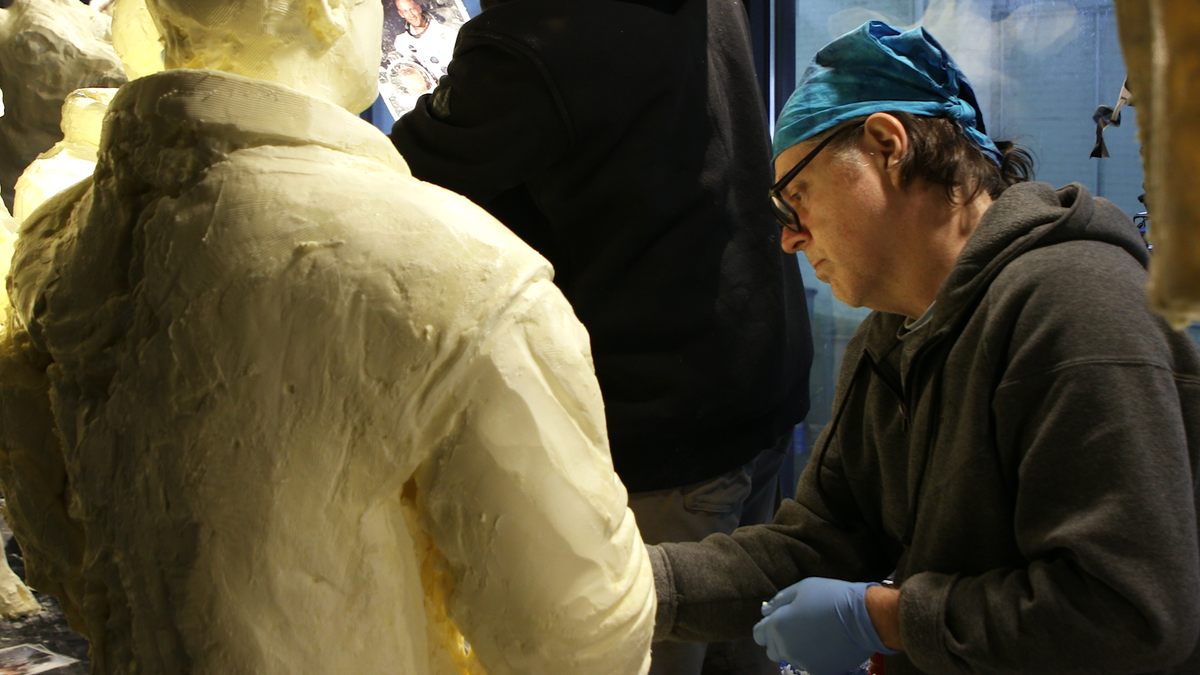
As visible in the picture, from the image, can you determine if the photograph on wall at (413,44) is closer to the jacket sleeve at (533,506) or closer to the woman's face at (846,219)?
the woman's face at (846,219)

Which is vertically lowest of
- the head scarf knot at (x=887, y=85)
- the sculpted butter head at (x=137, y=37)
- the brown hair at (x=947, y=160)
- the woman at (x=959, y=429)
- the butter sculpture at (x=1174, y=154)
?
the woman at (x=959, y=429)

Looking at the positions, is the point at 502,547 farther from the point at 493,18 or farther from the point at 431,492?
the point at 493,18

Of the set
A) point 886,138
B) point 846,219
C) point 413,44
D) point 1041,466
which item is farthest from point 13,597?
point 1041,466

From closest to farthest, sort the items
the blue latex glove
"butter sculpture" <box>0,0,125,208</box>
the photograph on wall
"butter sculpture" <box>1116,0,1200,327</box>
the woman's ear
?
1. "butter sculpture" <box>1116,0,1200,327</box>
2. the blue latex glove
3. the woman's ear
4. the photograph on wall
5. "butter sculpture" <box>0,0,125,208</box>

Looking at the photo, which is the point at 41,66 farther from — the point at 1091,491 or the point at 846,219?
the point at 1091,491

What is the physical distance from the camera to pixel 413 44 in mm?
2578

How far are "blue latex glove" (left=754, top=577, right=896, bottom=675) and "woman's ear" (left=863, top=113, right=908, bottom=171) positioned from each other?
61cm

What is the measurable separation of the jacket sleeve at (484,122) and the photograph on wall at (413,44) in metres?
0.77

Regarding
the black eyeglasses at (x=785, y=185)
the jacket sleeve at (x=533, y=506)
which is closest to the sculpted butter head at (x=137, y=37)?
the jacket sleeve at (x=533, y=506)

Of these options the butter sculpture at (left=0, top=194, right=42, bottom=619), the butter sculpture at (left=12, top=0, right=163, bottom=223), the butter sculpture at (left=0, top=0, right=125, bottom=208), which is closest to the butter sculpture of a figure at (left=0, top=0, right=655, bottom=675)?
the butter sculpture at (left=12, top=0, right=163, bottom=223)

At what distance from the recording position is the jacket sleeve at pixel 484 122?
1801mm

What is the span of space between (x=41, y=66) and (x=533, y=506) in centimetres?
334

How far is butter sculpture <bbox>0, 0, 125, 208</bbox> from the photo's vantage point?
11.5 ft

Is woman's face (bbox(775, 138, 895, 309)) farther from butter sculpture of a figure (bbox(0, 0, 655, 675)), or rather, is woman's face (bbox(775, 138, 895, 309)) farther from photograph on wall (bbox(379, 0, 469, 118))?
photograph on wall (bbox(379, 0, 469, 118))
